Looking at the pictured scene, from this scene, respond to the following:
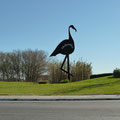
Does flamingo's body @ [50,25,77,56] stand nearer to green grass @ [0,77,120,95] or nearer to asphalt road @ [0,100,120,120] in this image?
green grass @ [0,77,120,95]

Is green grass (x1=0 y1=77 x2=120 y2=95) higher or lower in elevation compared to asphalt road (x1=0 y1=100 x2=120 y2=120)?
higher

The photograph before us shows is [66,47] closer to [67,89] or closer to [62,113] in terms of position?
[67,89]

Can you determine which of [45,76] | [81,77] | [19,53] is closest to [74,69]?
[81,77]

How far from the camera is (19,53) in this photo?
58.3 meters

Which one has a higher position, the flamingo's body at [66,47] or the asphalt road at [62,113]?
the flamingo's body at [66,47]

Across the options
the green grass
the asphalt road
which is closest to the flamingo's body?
the green grass

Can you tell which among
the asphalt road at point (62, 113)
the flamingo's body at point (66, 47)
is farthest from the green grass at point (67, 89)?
the flamingo's body at point (66, 47)

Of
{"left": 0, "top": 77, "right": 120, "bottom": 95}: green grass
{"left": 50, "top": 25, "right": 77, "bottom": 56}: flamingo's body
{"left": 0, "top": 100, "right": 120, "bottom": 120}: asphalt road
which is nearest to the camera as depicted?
{"left": 0, "top": 100, "right": 120, "bottom": 120}: asphalt road

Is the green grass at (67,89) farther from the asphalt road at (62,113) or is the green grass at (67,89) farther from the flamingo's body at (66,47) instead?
the flamingo's body at (66,47)

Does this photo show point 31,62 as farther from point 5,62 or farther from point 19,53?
point 5,62

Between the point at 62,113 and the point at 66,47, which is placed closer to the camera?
the point at 62,113

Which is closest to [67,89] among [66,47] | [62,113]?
[62,113]

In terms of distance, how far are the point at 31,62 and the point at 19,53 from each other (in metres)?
4.91

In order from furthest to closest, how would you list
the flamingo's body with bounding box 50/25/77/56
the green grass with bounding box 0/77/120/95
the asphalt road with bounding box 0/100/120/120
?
the flamingo's body with bounding box 50/25/77/56 → the green grass with bounding box 0/77/120/95 → the asphalt road with bounding box 0/100/120/120
